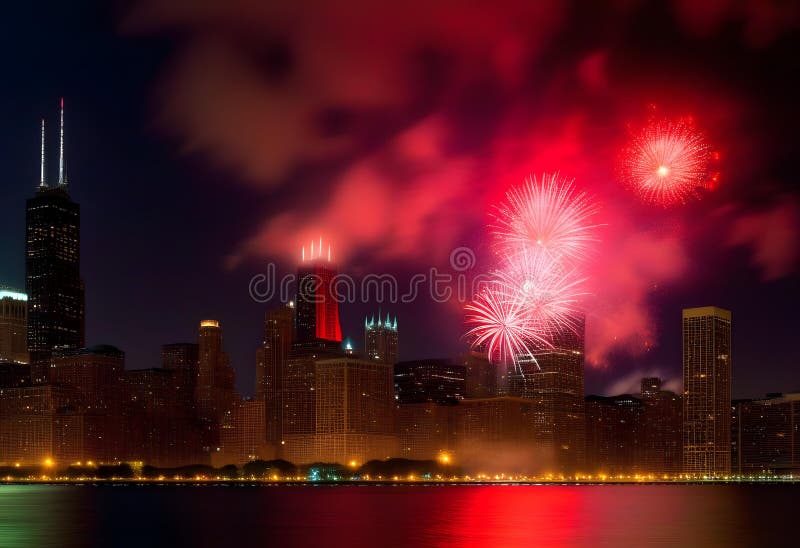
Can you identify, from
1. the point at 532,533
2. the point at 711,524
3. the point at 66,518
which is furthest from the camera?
the point at 66,518

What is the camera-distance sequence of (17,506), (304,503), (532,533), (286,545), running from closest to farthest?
(286,545)
(532,533)
(17,506)
(304,503)

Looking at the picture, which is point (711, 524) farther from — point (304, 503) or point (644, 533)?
point (304, 503)

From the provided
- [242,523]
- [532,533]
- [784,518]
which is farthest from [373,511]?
[784,518]

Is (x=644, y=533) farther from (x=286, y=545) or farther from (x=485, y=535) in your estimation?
(x=286, y=545)

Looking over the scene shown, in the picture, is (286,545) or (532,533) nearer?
(286,545)

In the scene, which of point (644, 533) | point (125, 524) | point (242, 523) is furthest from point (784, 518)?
point (125, 524)

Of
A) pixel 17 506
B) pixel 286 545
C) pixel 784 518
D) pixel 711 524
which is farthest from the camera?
pixel 17 506
